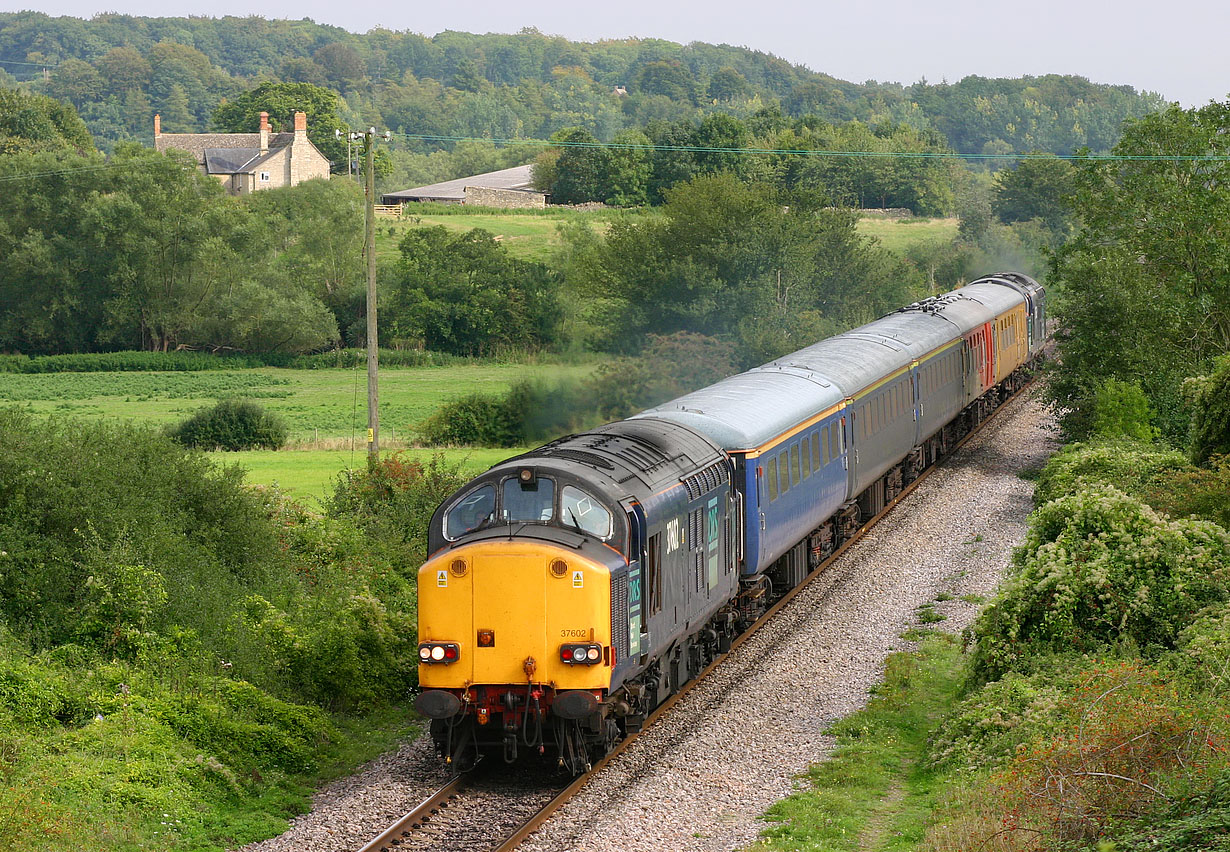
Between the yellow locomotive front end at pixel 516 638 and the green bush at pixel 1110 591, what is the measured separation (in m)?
5.49

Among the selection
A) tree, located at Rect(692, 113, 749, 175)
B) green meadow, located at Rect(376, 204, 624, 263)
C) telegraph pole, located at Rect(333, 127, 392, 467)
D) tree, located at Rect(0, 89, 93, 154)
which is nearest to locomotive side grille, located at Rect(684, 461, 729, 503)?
telegraph pole, located at Rect(333, 127, 392, 467)

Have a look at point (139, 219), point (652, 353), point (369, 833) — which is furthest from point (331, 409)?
point (369, 833)

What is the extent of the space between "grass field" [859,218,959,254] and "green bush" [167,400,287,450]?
51.2m

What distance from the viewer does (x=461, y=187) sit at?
111m

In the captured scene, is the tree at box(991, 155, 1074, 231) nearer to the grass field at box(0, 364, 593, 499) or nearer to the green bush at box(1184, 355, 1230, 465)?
the grass field at box(0, 364, 593, 499)

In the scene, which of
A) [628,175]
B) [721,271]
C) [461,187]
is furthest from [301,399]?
[461,187]

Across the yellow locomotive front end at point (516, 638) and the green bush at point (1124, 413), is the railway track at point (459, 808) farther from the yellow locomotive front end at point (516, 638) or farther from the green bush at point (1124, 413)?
the green bush at point (1124, 413)

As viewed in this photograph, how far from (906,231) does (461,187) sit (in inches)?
1413

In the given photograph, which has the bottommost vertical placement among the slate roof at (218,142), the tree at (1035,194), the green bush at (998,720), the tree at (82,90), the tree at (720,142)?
the green bush at (998,720)

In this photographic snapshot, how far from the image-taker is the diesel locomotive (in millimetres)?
13773

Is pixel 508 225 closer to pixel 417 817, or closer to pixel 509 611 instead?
pixel 509 611

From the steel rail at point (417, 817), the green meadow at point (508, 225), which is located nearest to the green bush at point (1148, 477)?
the steel rail at point (417, 817)

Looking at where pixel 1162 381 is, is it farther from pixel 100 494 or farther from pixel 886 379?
pixel 100 494

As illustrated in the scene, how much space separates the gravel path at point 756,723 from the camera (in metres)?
13.3
